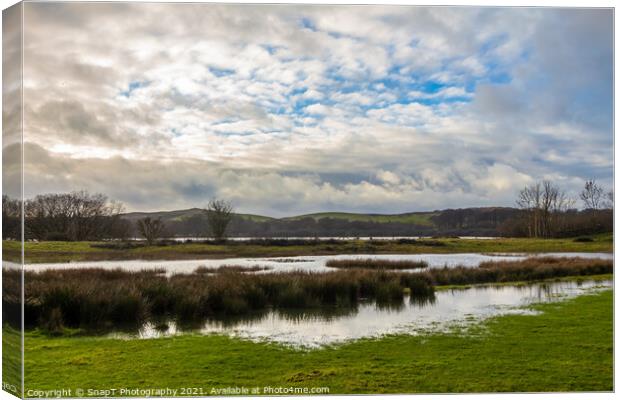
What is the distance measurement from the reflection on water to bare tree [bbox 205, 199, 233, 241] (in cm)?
150

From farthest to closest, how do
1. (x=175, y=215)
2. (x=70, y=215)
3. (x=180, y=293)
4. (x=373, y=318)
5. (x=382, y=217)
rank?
1. (x=382, y=217)
2. (x=175, y=215)
3. (x=373, y=318)
4. (x=180, y=293)
5. (x=70, y=215)

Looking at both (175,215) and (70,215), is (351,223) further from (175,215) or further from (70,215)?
(70,215)

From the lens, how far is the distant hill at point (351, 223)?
9.46 meters

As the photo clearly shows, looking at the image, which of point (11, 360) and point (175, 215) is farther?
point (175, 215)

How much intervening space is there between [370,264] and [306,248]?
115 cm

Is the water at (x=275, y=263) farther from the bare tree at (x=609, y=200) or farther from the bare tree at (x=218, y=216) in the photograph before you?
the bare tree at (x=609, y=200)

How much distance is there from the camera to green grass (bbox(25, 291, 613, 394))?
8.31 metres

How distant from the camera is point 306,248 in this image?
9.63 meters

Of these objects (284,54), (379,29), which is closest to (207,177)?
(284,54)

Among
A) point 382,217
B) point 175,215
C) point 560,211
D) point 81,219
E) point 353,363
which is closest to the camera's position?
point 353,363

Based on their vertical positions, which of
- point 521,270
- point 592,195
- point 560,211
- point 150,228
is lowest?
point 521,270

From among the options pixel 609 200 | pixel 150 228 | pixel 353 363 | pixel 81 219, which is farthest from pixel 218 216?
pixel 609 200

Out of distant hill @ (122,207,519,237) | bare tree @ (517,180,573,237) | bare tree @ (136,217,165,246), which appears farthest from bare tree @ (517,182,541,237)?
bare tree @ (136,217,165,246)

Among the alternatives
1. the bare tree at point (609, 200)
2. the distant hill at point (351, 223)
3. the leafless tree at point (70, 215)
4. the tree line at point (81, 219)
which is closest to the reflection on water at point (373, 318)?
the distant hill at point (351, 223)
